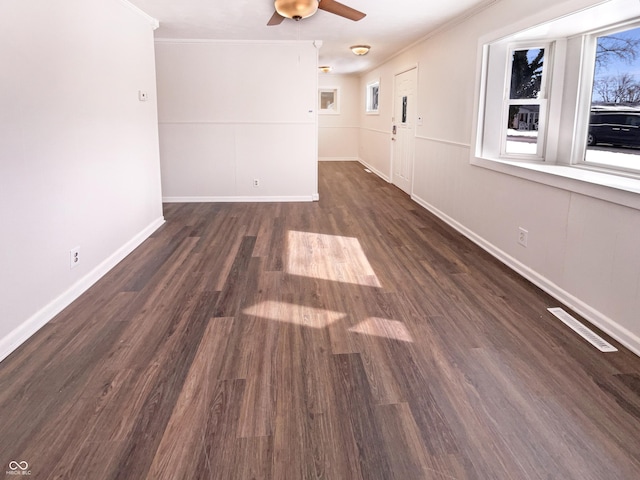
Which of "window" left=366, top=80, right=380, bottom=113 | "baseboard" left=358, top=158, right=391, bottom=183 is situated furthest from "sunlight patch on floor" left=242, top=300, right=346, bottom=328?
"window" left=366, top=80, right=380, bottom=113

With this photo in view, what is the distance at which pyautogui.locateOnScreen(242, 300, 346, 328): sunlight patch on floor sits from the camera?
2.92 metres

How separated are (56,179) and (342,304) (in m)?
2.02

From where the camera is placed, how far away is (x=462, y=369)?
237 centimetres

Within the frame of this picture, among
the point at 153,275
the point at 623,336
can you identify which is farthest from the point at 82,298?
the point at 623,336

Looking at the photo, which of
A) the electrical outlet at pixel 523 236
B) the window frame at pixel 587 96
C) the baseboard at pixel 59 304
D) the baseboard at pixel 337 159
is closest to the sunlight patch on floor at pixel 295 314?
the baseboard at pixel 59 304

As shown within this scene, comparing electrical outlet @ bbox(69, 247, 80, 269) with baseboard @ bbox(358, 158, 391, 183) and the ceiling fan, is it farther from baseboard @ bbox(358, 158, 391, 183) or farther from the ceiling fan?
baseboard @ bbox(358, 158, 391, 183)

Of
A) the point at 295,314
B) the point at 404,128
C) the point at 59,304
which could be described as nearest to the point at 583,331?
the point at 295,314

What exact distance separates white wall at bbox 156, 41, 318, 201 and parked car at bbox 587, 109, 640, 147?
4035 mm

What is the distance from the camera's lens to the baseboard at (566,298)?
2588mm

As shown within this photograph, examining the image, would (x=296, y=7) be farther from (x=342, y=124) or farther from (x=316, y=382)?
(x=342, y=124)

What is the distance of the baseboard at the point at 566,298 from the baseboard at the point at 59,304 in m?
3.27

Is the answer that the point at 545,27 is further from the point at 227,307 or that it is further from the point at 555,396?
the point at 227,307

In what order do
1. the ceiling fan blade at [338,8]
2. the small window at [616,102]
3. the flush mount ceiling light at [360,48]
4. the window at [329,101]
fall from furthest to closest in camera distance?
the window at [329,101] < the flush mount ceiling light at [360,48] < the ceiling fan blade at [338,8] < the small window at [616,102]

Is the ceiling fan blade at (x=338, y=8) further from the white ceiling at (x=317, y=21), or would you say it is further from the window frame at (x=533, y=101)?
the window frame at (x=533, y=101)
